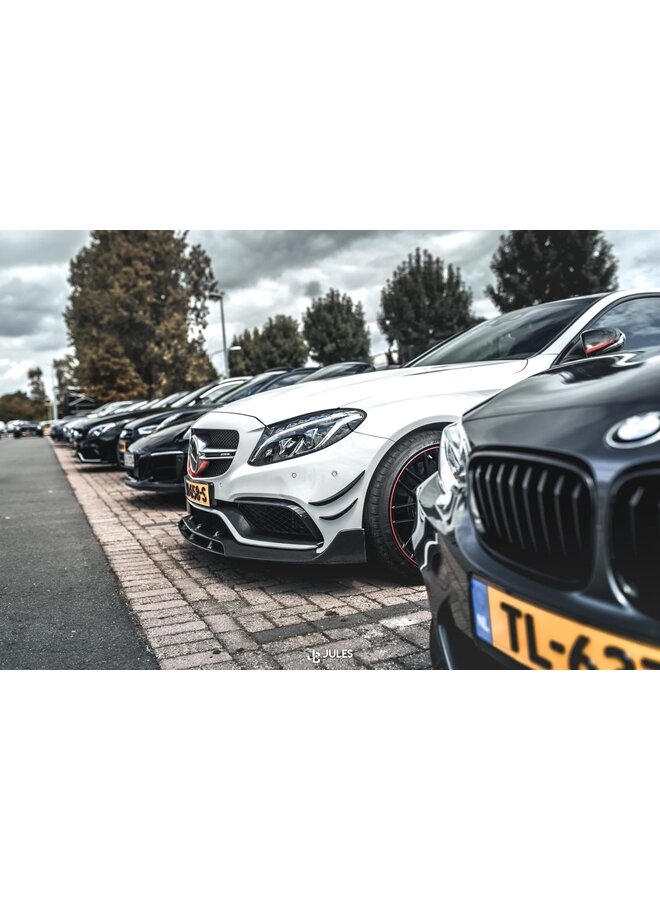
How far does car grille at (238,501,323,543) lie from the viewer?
2883 millimetres

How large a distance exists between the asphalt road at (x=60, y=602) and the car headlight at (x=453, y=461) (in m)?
1.18

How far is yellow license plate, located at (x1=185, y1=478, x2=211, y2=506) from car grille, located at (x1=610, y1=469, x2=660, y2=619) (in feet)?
7.73

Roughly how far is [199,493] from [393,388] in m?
1.06

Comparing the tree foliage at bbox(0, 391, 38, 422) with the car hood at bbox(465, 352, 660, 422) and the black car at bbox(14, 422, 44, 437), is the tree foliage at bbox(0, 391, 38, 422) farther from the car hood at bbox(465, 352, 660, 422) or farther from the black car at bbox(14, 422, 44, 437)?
the car hood at bbox(465, 352, 660, 422)

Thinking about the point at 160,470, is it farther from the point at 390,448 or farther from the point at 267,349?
the point at 267,349

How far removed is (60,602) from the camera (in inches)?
121

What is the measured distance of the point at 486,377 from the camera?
2.95 meters

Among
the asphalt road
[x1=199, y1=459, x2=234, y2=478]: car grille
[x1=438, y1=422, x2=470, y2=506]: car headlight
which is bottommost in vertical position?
the asphalt road

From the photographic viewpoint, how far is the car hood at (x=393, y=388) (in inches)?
116

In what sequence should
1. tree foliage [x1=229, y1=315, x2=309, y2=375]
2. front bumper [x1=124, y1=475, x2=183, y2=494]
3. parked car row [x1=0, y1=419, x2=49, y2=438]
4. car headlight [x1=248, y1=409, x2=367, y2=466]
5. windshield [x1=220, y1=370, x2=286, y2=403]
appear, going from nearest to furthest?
car headlight [x1=248, y1=409, x2=367, y2=466], front bumper [x1=124, y1=475, x2=183, y2=494], windshield [x1=220, y1=370, x2=286, y2=403], tree foliage [x1=229, y1=315, x2=309, y2=375], parked car row [x1=0, y1=419, x2=49, y2=438]

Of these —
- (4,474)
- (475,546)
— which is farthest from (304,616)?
(4,474)

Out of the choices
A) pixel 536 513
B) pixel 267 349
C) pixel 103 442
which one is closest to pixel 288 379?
pixel 103 442

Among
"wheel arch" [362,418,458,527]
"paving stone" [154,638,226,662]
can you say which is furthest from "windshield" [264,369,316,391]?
"paving stone" [154,638,226,662]
